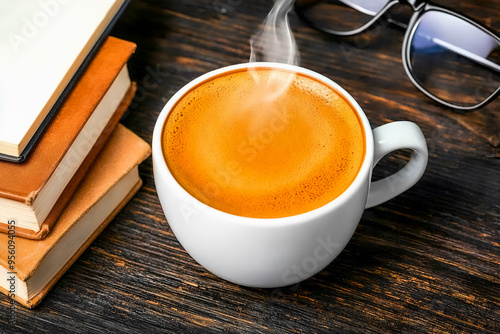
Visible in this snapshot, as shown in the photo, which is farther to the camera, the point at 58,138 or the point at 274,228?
Answer: the point at 58,138

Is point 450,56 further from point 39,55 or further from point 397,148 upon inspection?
point 39,55

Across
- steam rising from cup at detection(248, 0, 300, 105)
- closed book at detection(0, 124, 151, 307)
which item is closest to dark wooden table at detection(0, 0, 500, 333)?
closed book at detection(0, 124, 151, 307)

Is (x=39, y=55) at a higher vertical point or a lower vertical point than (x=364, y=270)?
higher

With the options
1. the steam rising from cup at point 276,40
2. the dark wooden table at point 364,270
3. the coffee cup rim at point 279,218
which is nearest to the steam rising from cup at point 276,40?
the steam rising from cup at point 276,40

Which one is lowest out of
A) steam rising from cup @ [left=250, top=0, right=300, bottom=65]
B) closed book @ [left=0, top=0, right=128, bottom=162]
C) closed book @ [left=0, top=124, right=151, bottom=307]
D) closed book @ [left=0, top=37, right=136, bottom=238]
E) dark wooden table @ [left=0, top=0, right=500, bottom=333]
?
dark wooden table @ [left=0, top=0, right=500, bottom=333]

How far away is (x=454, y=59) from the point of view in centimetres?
90

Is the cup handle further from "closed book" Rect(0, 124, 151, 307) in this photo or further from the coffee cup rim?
"closed book" Rect(0, 124, 151, 307)

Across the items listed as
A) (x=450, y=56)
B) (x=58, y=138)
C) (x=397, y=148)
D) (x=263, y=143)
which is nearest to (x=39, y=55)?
(x=58, y=138)

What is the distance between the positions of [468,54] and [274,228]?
55 cm

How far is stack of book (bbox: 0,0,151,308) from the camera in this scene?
2.00 feet

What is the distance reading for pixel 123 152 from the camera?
0.72m

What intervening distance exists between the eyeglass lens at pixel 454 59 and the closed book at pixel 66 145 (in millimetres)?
464

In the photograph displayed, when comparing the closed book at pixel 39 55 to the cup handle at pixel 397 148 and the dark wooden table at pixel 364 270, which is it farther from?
the cup handle at pixel 397 148

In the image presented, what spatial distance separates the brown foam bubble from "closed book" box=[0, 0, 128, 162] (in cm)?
15
